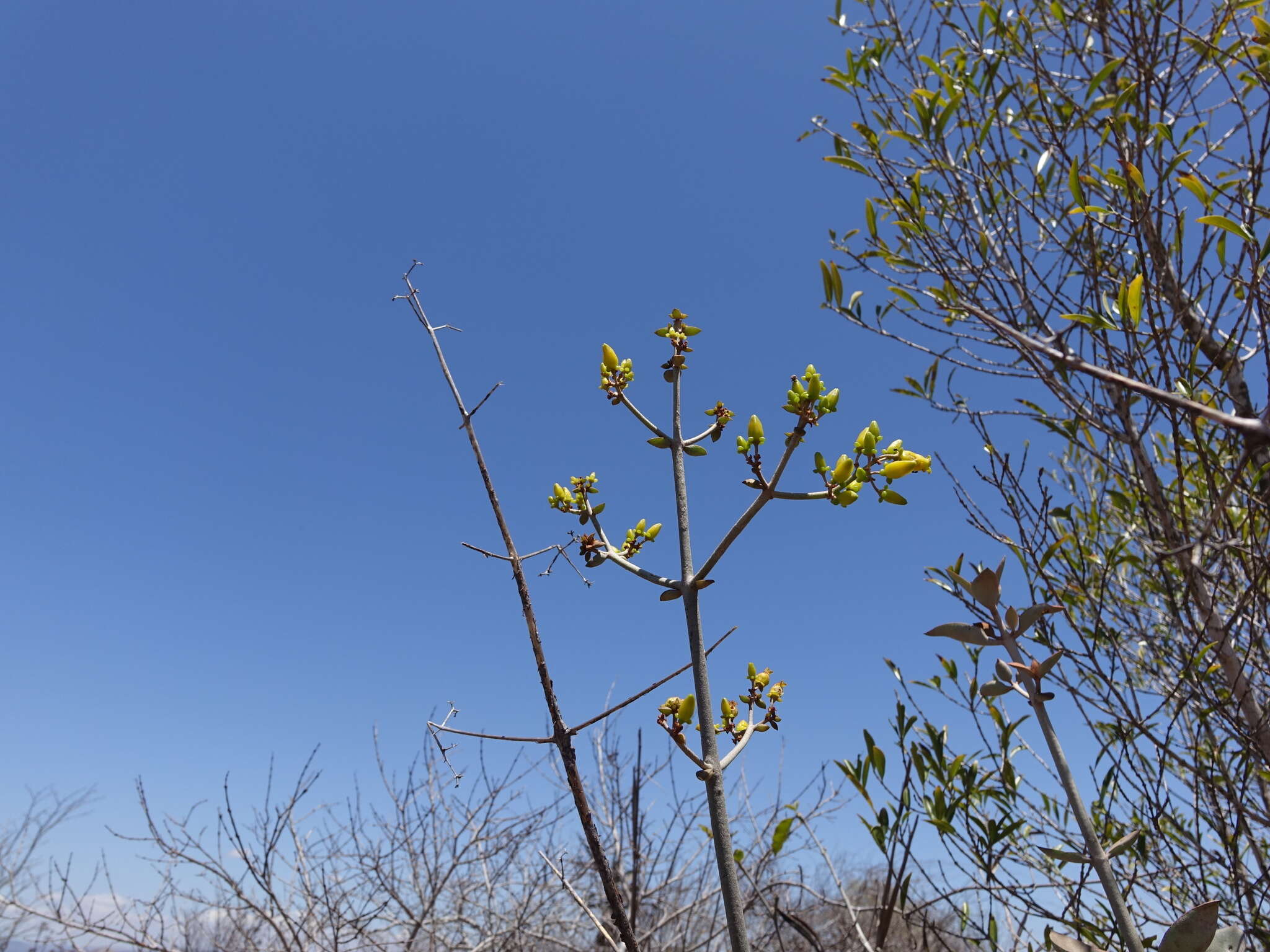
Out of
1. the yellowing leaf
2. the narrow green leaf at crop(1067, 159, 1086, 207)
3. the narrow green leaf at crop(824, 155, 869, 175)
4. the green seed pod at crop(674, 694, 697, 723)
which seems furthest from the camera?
the narrow green leaf at crop(824, 155, 869, 175)

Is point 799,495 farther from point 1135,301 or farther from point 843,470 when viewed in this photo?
point 1135,301

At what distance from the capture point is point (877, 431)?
3.47 ft

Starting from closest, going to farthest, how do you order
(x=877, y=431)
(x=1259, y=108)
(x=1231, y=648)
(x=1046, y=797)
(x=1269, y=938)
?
(x=877, y=431) < (x=1269, y=938) < (x=1231, y=648) < (x=1259, y=108) < (x=1046, y=797)

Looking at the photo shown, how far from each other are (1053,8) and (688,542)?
3.27 metres

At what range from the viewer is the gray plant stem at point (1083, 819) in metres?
1.01

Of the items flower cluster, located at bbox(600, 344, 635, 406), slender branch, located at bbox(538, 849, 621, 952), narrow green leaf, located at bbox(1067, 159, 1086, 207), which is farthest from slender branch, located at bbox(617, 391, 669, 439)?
narrow green leaf, located at bbox(1067, 159, 1086, 207)

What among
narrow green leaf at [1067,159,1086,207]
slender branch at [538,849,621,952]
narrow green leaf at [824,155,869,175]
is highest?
narrow green leaf at [824,155,869,175]

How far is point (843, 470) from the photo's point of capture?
105 centimetres

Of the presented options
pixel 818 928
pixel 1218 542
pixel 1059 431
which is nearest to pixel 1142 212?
pixel 1059 431

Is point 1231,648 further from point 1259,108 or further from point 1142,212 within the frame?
point 1259,108

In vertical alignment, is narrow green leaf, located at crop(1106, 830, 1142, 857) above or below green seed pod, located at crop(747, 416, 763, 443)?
below

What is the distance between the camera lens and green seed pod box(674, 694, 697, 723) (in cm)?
104

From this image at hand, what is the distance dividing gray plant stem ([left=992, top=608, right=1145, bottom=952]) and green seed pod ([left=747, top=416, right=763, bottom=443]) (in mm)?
467

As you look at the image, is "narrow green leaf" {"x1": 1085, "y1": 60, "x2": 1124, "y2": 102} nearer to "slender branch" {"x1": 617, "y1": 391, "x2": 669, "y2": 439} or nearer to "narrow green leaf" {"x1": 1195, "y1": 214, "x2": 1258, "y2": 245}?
"narrow green leaf" {"x1": 1195, "y1": 214, "x2": 1258, "y2": 245}
